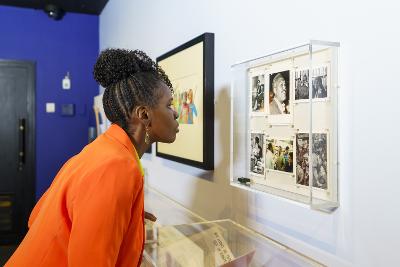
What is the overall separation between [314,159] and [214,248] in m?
0.60

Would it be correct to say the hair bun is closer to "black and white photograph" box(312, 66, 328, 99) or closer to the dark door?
"black and white photograph" box(312, 66, 328, 99)

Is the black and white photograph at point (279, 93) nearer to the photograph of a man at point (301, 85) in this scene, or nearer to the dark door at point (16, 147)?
the photograph of a man at point (301, 85)

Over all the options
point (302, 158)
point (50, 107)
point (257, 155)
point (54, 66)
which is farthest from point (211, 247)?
point (54, 66)

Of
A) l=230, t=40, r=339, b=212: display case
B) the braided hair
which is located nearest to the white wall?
l=230, t=40, r=339, b=212: display case

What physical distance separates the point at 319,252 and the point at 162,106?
646mm

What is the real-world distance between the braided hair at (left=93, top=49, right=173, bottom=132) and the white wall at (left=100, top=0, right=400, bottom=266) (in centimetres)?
46

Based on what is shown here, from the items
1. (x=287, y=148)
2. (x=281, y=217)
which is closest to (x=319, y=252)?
(x=281, y=217)

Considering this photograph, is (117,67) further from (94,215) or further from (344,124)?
(344,124)

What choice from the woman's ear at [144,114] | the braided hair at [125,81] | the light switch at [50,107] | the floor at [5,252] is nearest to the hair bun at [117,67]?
the braided hair at [125,81]

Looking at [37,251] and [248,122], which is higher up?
[248,122]

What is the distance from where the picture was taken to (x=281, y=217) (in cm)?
134

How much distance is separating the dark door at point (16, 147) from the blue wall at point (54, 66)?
8cm

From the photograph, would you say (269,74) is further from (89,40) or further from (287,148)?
(89,40)

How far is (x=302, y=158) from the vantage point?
120cm
